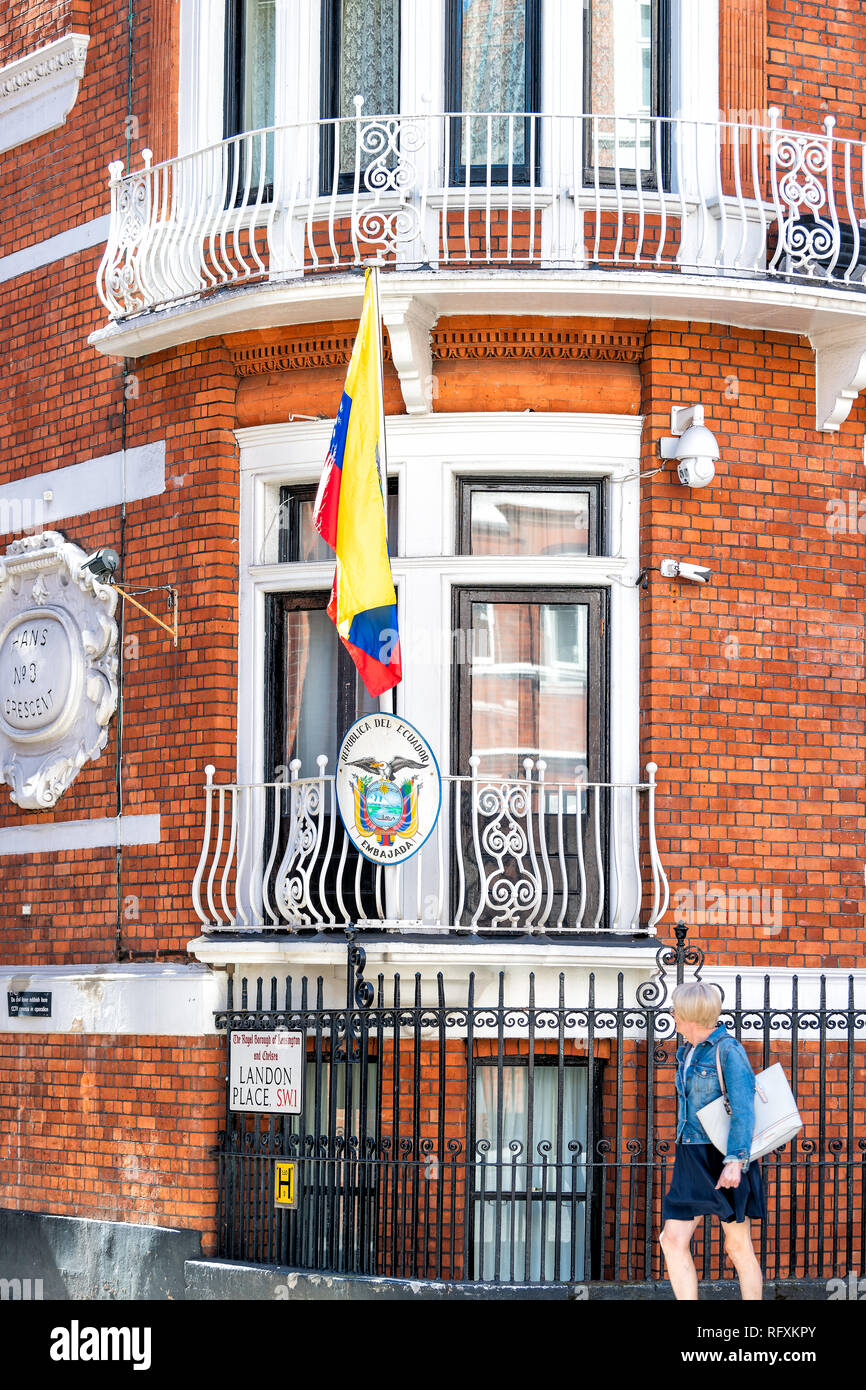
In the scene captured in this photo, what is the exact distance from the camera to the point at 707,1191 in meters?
8.74

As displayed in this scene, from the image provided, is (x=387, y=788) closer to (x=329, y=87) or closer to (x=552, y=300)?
(x=552, y=300)

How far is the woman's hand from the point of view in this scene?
28.1 ft

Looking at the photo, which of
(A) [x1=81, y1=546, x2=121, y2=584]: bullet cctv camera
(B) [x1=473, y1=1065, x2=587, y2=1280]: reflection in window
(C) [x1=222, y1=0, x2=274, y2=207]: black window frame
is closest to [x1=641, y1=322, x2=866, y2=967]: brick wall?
(B) [x1=473, y1=1065, x2=587, y2=1280]: reflection in window

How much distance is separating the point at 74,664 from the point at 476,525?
294cm

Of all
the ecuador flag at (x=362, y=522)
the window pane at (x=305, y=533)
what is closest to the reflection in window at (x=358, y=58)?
the ecuador flag at (x=362, y=522)

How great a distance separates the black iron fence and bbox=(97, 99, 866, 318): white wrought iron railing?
4.00 metres

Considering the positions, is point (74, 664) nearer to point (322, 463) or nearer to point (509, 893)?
point (322, 463)

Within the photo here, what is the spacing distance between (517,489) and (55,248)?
4.02 meters

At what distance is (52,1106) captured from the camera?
13.0 m

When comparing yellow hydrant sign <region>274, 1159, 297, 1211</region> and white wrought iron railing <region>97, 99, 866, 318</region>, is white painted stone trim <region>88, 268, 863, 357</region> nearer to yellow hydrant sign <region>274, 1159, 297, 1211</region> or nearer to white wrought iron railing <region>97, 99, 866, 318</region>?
white wrought iron railing <region>97, 99, 866, 318</region>

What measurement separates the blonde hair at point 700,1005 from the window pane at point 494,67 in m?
5.49

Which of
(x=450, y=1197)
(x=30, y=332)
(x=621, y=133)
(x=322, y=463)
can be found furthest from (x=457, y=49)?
(x=450, y=1197)

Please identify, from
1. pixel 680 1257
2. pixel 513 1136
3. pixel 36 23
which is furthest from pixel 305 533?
pixel 680 1257
